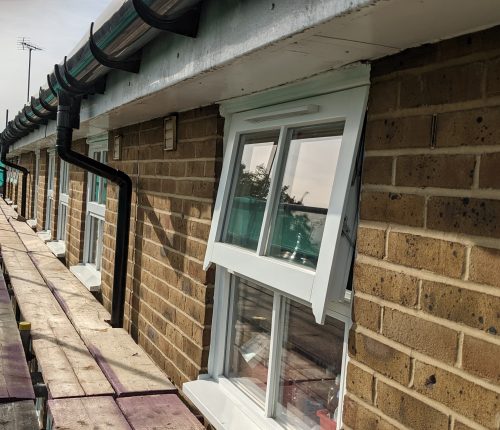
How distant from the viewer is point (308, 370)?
2242 millimetres

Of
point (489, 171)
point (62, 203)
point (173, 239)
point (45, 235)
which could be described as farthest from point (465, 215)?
point (45, 235)

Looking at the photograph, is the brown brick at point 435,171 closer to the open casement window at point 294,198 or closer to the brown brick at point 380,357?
the open casement window at point 294,198

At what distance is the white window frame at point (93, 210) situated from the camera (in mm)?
5627

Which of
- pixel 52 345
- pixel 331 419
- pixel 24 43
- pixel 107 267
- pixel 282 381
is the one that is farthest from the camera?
pixel 24 43

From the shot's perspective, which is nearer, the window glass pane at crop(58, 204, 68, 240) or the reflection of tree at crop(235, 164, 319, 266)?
the reflection of tree at crop(235, 164, 319, 266)

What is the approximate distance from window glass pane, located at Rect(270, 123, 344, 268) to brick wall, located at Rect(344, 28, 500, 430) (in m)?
0.30

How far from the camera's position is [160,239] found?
3543 millimetres

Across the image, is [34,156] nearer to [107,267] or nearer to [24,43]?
[107,267]

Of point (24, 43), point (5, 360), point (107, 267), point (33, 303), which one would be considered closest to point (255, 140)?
point (5, 360)

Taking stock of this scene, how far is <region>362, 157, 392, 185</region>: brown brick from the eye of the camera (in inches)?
65.4

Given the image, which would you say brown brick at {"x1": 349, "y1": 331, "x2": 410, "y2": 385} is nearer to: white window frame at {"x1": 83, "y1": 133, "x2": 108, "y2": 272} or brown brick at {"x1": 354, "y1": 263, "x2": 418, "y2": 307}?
brown brick at {"x1": 354, "y1": 263, "x2": 418, "y2": 307}

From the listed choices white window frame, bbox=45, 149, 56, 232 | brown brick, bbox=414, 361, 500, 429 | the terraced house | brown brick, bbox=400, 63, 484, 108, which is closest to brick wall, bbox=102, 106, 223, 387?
the terraced house

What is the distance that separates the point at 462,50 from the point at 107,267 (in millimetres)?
3983

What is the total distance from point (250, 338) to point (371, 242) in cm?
115
